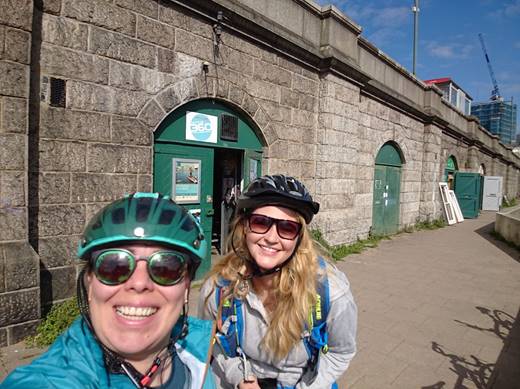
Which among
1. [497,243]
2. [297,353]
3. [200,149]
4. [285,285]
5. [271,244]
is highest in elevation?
[200,149]

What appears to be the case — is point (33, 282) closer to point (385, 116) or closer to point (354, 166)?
point (354, 166)

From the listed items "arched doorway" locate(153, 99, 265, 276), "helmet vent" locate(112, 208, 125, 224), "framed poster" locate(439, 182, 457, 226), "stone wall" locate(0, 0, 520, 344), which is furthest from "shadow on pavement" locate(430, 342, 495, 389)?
"framed poster" locate(439, 182, 457, 226)

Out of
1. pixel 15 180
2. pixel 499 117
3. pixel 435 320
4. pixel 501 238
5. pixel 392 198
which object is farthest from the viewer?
pixel 499 117

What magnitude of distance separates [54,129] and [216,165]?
4.03m

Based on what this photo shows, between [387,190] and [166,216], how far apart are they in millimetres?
10712

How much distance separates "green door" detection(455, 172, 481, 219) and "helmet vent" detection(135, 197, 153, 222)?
62.6ft

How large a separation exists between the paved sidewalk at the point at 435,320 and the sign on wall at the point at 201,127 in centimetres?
364

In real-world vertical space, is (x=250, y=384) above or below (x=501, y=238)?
above

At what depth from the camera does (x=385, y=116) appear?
1042cm

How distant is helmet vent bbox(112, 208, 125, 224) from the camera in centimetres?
130

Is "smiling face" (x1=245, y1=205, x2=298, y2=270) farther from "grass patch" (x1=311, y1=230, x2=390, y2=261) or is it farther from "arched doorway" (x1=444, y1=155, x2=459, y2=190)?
"arched doorway" (x1=444, y1=155, x2=459, y2=190)

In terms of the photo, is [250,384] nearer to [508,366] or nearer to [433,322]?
[508,366]

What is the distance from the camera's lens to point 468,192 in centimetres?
1705

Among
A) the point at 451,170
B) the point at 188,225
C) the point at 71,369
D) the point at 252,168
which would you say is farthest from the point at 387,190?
the point at 71,369
